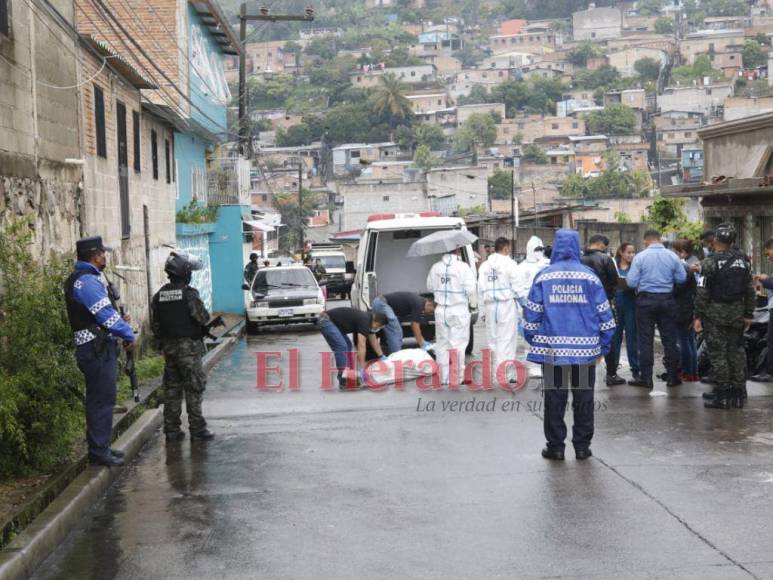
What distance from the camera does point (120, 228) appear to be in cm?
1869

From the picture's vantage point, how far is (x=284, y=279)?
28891 mm

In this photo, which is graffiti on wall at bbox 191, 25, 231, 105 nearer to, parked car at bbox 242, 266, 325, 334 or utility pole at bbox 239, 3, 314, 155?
utility pole at bbox 239, 3, 314, 155

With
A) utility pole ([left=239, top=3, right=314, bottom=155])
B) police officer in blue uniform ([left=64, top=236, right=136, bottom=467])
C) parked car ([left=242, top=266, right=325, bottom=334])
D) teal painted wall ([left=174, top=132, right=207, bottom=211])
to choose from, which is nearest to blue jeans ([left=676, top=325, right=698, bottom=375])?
police officer in blue uniform ([left=64, top=236, right=136, bottom=467])

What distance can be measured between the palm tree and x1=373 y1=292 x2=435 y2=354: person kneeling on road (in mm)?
160388

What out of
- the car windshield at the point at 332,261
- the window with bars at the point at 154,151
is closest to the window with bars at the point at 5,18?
the window with bars at the point at 154,151

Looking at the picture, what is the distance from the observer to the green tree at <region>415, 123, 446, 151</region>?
169125 mm

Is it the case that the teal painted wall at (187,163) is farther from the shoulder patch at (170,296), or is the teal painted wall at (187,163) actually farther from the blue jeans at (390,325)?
the shoulder patch at (170,296)

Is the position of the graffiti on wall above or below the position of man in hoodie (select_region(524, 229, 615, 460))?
above

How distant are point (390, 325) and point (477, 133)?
157 m

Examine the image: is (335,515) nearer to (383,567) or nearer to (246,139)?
(383,567)

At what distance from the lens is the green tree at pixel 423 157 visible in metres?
150

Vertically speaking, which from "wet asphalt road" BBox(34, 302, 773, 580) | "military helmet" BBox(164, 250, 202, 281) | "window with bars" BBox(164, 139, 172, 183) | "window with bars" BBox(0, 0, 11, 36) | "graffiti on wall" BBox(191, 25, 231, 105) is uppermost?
"graffiti on wall" BBox(191, 25, 231, 105)

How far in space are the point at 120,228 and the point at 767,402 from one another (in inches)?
418

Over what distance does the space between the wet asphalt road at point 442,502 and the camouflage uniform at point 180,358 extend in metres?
0.41
